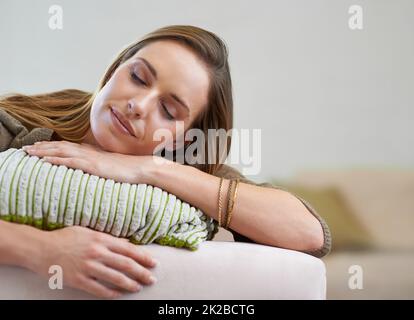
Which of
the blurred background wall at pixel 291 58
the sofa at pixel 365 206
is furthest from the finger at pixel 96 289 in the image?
the blurred background wall at pixel 291 58

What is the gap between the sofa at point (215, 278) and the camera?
0.70m

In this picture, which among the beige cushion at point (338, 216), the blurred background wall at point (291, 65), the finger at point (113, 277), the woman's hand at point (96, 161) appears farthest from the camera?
the blurred background wall at point (291, 65)

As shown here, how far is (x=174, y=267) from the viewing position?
2.32 feet

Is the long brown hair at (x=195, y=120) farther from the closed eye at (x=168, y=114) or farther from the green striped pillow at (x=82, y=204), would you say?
the green striped pillow at (x=82, y=204)

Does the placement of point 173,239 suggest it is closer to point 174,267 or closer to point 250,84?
point 174,267

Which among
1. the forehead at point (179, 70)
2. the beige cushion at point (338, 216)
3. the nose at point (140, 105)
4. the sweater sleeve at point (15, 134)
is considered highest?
the forehead at point (179, 70)

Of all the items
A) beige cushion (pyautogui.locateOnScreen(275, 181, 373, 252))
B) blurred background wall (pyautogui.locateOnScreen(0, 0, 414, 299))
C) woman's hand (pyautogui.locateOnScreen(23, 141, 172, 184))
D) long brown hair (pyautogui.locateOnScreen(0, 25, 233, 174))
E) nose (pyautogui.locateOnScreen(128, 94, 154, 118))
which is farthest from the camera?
blurred background wall (pyautogui.locateOnScreen(0, 0, 414, 299))

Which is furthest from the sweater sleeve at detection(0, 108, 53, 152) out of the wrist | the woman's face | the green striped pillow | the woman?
the wrist

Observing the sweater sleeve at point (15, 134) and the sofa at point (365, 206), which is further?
the sofa at point (365, 206)

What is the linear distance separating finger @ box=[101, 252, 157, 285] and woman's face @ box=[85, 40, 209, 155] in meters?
0.32

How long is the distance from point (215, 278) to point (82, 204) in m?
0.22

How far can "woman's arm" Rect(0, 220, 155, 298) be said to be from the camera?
2.22ft

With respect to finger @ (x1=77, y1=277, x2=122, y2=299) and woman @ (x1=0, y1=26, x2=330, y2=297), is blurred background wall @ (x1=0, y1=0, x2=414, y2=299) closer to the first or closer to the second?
woman @ (x1=0, y1=26, x2=330, y2=297)
